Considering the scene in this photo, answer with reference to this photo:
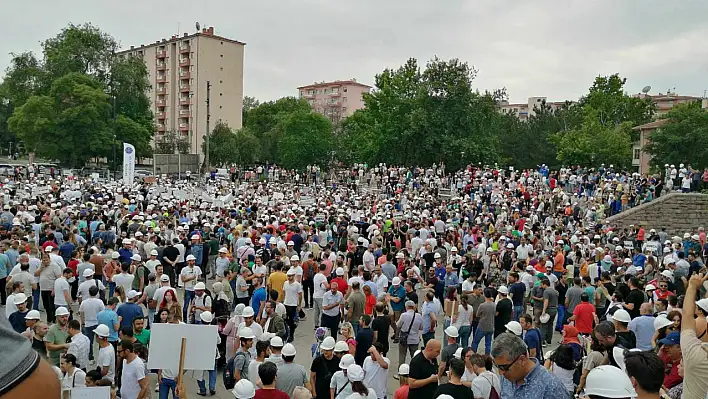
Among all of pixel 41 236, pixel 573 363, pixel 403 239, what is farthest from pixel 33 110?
pixel 573 363

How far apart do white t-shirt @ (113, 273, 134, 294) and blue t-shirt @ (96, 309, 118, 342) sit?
2.15 m

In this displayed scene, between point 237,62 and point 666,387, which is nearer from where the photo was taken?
point 666,387

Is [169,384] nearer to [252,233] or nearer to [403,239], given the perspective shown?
A: [252,233]

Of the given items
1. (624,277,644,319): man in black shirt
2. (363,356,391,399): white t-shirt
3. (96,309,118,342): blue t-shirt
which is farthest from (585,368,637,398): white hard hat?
(624,277,644,319): man in black shirt

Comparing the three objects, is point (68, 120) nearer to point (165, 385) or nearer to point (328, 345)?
point (165, 385)

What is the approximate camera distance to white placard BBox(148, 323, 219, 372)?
6.20m

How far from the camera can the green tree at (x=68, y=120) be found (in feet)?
150

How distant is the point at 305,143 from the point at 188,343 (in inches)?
1625

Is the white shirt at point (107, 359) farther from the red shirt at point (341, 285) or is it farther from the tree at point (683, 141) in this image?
the tree at point (683, 141)

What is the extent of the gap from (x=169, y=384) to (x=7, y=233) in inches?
375

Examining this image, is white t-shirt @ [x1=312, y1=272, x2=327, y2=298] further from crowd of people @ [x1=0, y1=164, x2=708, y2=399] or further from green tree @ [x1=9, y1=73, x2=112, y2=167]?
green tree @ [x1=9, y1=73, x2=112, y2=167]

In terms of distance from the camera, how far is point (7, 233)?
47.0ft

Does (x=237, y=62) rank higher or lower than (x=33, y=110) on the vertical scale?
higher

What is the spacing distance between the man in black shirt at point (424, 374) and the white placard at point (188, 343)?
2.12 metres
